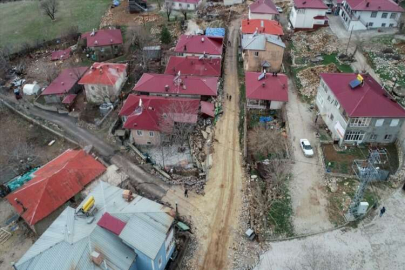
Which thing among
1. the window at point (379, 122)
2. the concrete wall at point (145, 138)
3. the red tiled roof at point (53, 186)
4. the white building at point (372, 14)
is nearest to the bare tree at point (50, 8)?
the concrete wall at point (145, 138)

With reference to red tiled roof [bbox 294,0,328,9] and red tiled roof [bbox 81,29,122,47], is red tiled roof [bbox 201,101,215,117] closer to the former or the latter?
red tiled roof [bbox 81,29,122,47]

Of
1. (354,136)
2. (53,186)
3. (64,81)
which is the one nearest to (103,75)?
(64,81)

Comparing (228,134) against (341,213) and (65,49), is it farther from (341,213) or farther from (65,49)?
(65,49)

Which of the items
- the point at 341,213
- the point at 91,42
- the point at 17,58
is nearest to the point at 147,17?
the point at 91,42

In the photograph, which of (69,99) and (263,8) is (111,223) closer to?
(69,99)

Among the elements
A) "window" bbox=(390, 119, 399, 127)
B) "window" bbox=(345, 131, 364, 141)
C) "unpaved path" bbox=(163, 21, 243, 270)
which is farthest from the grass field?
"window" bbox=(390, 119, 399, 127)

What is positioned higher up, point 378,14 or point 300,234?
point 378,14
